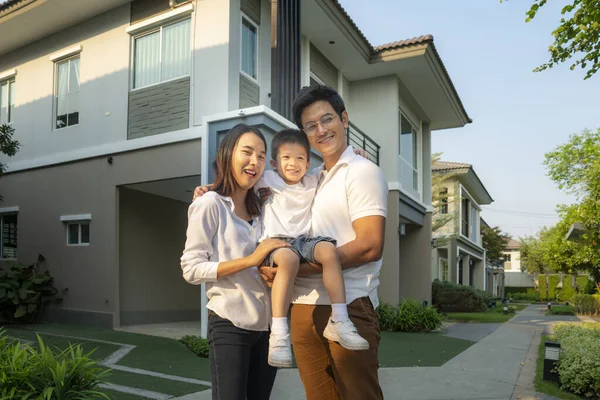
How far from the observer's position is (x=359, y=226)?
2285 millimetres

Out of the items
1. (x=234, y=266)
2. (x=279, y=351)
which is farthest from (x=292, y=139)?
(x=279, y=351)

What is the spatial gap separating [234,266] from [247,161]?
53 cm

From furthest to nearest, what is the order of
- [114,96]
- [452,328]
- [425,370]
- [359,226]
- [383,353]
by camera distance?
1. [452,328]
2. [114,96]
3. [383,353]
4. [425,370]
5. [359,226]

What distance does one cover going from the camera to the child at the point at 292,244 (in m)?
2.19

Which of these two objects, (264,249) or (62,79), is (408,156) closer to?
(62,79)

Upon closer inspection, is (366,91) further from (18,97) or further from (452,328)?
(18,97)

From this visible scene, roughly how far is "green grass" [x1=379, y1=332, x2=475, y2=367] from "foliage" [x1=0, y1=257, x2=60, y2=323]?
22.1 ft

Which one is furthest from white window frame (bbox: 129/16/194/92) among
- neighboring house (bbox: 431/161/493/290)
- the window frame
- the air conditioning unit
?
neighboring house (bbox: 431/161/493/290)

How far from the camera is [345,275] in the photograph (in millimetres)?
2326

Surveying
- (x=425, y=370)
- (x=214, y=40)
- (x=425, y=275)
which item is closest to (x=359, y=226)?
(x=425, y=370)

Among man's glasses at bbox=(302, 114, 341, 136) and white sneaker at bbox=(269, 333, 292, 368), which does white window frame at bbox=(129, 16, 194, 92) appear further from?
white sneaker at bbox=(269, 333, 292, 368)

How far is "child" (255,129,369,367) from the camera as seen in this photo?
2.19 meters

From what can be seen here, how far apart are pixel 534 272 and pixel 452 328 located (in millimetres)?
40409

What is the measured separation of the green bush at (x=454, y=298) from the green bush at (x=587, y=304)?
4.70 meters
